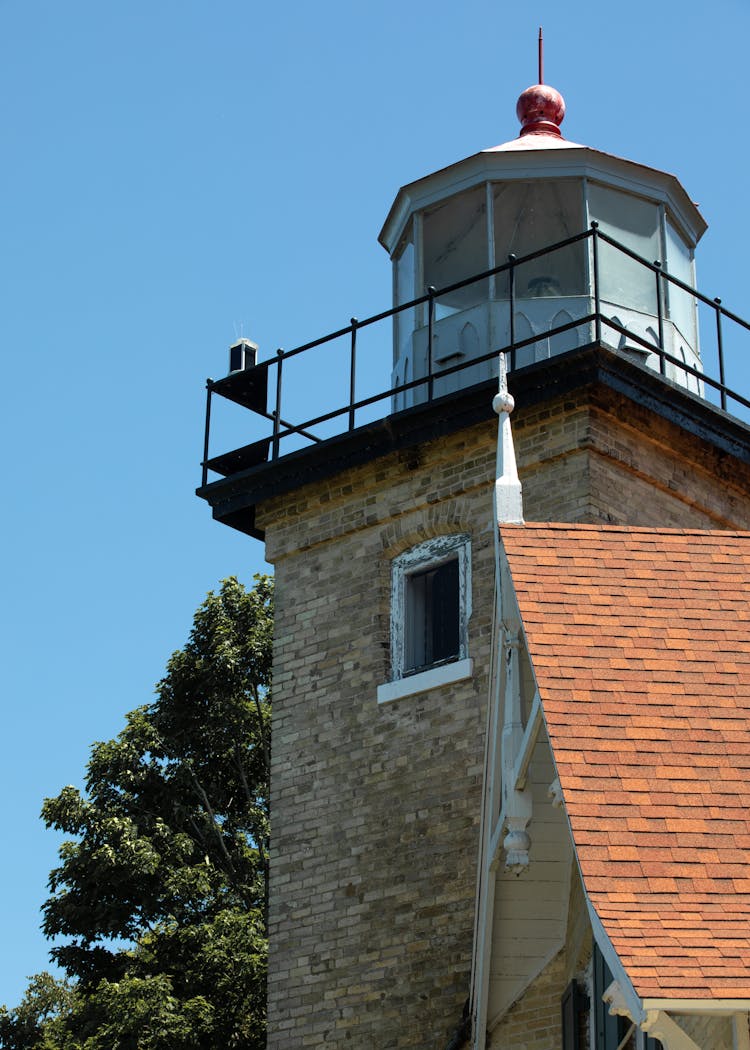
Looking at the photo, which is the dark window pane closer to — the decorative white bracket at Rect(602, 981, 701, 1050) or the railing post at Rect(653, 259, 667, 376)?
the railing post at Rect(653, 259, 667, 376)

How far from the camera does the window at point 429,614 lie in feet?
60.7

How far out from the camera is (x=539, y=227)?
20.7 meters

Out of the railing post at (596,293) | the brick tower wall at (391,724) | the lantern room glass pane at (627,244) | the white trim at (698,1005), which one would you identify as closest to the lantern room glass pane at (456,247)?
the lantern room glass pane at (627,244)

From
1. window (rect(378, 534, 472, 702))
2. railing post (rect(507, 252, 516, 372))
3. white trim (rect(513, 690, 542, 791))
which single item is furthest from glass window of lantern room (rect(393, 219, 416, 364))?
white trim (rect(513, 690, 542, 791))

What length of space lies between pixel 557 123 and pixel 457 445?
15.3 ft

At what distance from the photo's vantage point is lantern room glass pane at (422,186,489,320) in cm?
2070

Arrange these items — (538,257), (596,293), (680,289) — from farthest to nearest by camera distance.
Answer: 1. (680,289)
2. (538,257)
3. (596,293)

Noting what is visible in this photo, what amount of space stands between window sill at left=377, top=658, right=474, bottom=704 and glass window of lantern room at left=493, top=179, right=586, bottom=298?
434 centimetres

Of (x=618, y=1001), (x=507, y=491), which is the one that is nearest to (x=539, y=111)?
(x=507, y=491)

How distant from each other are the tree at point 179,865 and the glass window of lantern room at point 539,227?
973cm

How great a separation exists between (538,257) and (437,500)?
307cm

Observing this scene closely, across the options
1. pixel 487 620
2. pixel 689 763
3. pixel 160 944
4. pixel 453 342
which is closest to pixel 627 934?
pixel 689 763

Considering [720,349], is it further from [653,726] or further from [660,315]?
[653,726]

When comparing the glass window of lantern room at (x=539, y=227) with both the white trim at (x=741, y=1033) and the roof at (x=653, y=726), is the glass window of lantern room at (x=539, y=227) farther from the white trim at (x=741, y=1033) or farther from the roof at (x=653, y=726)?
the white trim at (x=741, y=1033)
